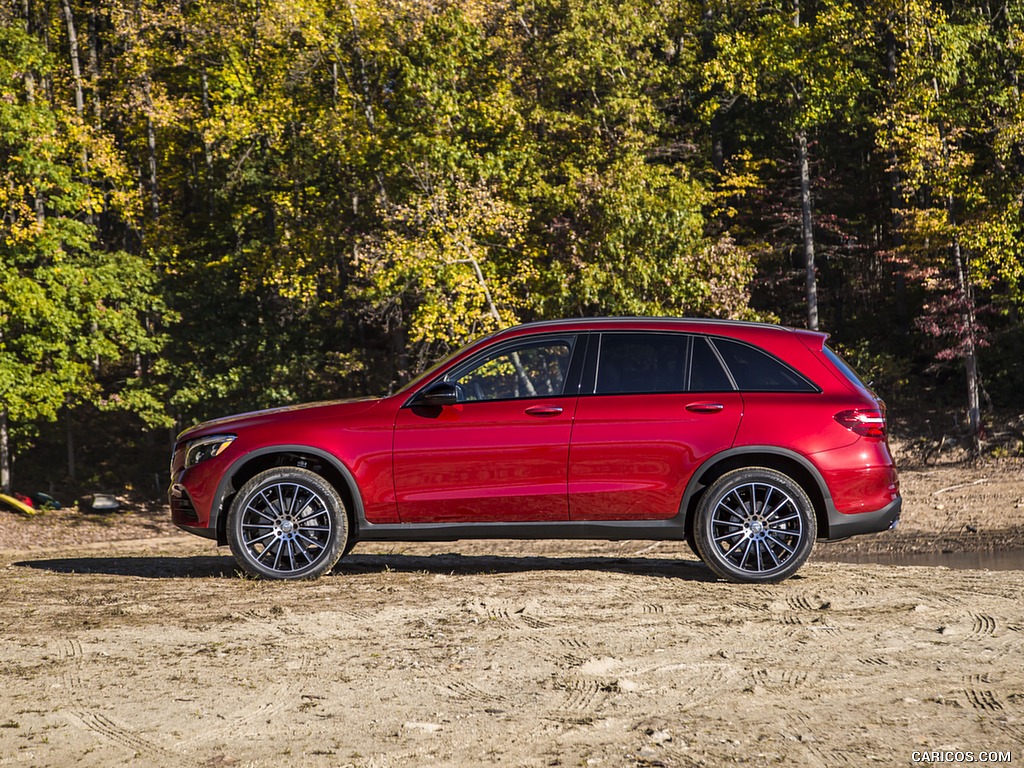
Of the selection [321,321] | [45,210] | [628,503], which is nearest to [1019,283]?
[321,321]

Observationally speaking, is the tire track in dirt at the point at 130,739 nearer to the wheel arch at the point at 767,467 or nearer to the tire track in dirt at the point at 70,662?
the tire track in dirt at the point at 70,662

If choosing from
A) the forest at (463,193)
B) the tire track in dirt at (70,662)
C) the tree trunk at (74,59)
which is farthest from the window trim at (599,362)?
the tree trunk at (74,59)

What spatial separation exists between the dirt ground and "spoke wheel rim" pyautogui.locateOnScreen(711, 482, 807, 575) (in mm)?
235

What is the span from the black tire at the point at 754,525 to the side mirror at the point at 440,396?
181 centimetres

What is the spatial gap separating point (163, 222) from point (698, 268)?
15890 millimetres

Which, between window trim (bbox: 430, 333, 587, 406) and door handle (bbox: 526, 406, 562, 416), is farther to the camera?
window trim (bbox: 430, 333, 587, 406)

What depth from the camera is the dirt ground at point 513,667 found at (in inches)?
166

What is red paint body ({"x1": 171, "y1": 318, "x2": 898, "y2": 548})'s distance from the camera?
7387 millimetres

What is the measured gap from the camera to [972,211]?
78.7 ft

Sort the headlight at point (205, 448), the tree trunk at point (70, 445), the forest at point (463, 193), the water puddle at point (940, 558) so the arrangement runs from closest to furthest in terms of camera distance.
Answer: the headlight at point (205, 448) → the water puddle at point (940, 558) → the forest at point (463, 193) → the tree trunk at point (70, 445)

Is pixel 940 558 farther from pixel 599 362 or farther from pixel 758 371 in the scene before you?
pixel 599 362

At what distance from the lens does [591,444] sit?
7395mm

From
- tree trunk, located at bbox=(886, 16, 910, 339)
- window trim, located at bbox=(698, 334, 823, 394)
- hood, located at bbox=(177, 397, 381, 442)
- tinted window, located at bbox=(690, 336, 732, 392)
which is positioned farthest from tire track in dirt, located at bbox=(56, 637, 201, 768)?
tree trunk, located at bbox=(886, 16, 910, 339)

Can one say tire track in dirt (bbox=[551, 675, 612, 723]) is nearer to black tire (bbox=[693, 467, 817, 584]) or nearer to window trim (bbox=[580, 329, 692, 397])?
black tire (bbox=[693, 467, 817, 584])
